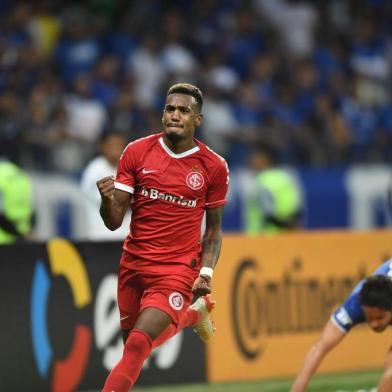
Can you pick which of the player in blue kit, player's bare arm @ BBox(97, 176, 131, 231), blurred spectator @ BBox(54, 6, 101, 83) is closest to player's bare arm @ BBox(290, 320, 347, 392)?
the player in blue kit

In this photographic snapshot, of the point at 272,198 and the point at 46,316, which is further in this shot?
the point at 272,198

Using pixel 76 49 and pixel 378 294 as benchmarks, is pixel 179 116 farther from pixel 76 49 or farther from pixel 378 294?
pixel 76 49

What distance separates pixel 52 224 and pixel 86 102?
169 centimetres

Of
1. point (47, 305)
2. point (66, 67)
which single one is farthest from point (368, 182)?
point (47, 305)

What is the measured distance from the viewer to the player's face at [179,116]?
24.1 feet

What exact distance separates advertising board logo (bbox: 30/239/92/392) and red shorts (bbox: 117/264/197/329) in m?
2.00

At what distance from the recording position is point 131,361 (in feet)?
23.2

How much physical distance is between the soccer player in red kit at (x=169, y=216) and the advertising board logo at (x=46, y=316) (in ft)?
6.42

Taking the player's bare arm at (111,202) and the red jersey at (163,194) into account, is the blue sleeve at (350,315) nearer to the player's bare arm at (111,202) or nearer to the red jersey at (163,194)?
the red jersey at (163,194)

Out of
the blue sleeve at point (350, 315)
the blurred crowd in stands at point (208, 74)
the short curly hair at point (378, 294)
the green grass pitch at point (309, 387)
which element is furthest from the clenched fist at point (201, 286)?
the blurred crowd in stands at point (208, 74)

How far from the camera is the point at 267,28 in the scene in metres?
19.6

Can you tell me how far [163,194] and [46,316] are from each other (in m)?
2.48

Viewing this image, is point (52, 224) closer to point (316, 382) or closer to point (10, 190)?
point (10, 190)

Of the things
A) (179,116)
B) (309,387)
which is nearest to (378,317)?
(179,116)
